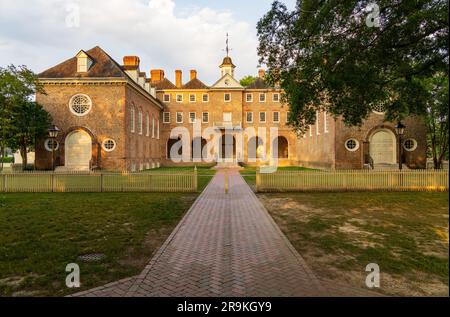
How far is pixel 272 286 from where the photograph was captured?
451 centimetres

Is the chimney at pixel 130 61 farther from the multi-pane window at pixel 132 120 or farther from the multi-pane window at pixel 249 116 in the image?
the multi-pane window at pixel 249 116

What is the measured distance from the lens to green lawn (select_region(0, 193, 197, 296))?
16.2ft

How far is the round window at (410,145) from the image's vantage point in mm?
28359

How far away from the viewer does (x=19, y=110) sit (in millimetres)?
25703

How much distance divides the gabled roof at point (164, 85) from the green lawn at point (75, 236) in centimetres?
3439

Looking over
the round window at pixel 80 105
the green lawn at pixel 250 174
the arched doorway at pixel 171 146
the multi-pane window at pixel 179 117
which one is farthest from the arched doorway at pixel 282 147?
the round window at pixel 80 105

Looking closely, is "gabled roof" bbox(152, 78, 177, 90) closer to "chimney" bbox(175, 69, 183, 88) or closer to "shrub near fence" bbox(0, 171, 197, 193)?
"chimney" bbox(175, 69, 183, 88)

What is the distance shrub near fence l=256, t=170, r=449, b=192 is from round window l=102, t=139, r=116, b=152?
1791 centimetres

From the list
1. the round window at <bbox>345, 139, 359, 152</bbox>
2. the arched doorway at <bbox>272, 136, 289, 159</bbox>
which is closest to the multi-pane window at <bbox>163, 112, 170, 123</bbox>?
the arched doorway at <bbox>272, 136, 289, 159</bbox>

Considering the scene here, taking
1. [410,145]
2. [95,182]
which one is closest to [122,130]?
[95,182]

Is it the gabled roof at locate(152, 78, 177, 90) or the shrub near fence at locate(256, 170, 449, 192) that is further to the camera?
the gabled roof at locate(152, 78, 177, 90)

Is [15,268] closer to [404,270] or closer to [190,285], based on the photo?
[190,285]

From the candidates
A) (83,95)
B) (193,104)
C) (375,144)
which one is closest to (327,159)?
(375,144)
